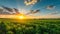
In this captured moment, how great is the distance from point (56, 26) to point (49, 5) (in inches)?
12.2

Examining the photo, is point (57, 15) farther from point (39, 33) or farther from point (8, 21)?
point (8, 21)

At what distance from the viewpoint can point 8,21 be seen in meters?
2.62

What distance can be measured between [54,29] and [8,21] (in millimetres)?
647

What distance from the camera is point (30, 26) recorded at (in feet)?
8.54

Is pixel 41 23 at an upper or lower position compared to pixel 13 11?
lower

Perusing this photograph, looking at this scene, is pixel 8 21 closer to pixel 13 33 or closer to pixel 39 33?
pixel 13 33

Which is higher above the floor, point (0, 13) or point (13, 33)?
point (0, 13)

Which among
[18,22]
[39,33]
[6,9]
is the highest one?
[6,9]

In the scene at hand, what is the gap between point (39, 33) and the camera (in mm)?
2580

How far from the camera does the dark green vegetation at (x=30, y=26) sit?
257 cm

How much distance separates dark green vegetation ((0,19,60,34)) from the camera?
2.57m

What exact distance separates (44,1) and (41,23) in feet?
1.02

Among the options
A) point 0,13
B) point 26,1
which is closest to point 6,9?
point 0,13

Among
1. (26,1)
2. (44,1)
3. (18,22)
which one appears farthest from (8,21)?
(44,1)
